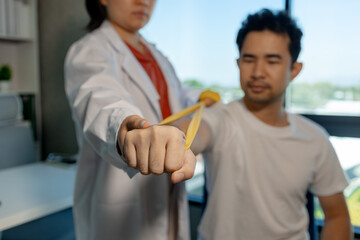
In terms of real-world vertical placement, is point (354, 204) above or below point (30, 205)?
below

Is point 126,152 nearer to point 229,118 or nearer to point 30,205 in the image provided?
point 229,118

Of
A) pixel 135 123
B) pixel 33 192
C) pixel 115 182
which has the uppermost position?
pixel 135 123

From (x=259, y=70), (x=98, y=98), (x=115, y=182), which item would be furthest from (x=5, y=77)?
(x=259, y=70)

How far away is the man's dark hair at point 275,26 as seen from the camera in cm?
109

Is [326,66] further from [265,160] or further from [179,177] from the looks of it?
[179,177]

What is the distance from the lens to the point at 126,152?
1.73 feet

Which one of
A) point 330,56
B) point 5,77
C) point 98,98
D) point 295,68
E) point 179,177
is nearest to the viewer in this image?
point 179,177

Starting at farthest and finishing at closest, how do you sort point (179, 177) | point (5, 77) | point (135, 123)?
point (5, 77)
point (135, 123)
point (179, 177)

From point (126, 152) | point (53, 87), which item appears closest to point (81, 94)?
point (126, 152)

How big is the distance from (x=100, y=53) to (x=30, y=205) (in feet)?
2.00

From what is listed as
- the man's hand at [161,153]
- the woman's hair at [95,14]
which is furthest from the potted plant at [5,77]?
the man's hand at [161,153]

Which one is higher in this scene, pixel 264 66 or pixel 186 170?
pixel 264 66

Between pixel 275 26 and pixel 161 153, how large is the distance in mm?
759

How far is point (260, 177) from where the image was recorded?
3.53 ft
